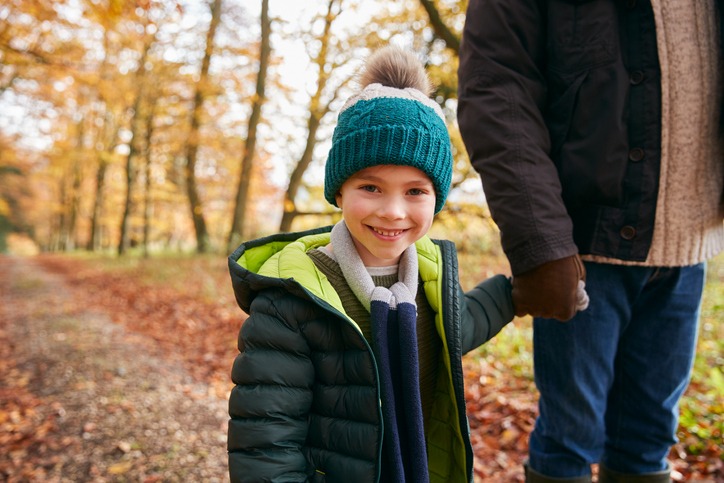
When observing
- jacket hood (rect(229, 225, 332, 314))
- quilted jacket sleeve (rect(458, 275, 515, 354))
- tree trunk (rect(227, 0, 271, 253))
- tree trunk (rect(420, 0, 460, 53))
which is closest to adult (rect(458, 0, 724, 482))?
quilted jacket sleeve (rect(458, 275, 515, 354))

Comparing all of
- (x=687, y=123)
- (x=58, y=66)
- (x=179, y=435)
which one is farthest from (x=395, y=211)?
(x=58, y=66)

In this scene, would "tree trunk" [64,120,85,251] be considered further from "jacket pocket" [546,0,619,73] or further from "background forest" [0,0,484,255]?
"jacket pocket" [546,0,619,73]

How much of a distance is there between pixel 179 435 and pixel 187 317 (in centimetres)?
387

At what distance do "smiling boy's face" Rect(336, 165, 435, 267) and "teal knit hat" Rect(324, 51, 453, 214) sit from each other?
4cm

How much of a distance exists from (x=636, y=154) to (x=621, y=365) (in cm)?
84

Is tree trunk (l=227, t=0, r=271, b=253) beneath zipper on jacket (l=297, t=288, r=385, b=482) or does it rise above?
above

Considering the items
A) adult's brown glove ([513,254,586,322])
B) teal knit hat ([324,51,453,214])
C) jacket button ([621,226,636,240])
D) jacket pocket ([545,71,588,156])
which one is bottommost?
adult's brown glove ([513,254,586,322])

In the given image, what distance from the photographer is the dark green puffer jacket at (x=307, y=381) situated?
4.14 ft

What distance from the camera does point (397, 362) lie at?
4.77 feet

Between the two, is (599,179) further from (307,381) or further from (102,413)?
(102,413)

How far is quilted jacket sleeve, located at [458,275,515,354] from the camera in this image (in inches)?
61.5

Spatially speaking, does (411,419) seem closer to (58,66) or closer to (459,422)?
(459,422)

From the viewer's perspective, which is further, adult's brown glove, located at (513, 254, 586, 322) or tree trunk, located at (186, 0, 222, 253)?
tree trunk, located at (186, 0, 222, 253)

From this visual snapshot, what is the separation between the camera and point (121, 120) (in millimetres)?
16125
